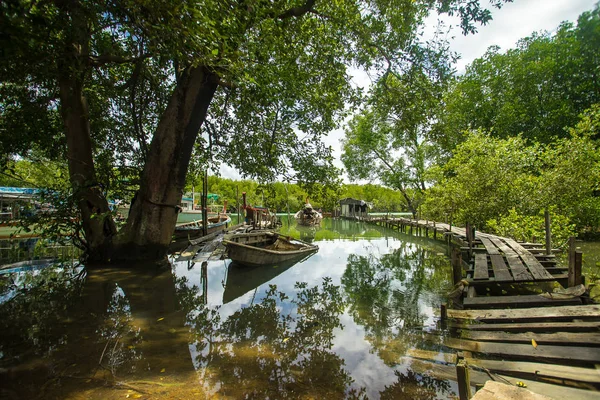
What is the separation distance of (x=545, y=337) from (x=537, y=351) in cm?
45

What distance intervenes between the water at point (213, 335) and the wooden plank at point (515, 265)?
1.78 metres

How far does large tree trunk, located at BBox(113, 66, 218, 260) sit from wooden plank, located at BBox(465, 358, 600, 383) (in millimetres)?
8869

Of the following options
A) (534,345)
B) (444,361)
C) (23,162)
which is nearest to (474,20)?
(534,345)

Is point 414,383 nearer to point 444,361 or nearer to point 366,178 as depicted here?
point 444,361

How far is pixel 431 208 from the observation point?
19328mm

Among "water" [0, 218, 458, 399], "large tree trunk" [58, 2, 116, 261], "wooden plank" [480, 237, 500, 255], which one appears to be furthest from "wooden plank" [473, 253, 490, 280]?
"large tree trunk" [58, 2, 116, 261]

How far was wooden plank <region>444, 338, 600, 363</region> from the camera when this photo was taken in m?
3.61

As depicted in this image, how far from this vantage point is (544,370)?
343 centimetres

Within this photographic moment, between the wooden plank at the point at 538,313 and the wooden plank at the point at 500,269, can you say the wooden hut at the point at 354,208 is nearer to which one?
the wooden plank at the point at 500,269

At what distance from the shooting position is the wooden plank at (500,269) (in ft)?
23.0

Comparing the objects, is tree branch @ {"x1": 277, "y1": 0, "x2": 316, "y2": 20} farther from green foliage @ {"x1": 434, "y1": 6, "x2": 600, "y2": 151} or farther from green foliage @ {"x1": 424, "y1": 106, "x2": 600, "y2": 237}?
green foliage @ {"x1": 434, "y1": 6, "x2": 600, "y2": 151}

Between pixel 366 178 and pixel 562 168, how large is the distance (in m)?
21.5

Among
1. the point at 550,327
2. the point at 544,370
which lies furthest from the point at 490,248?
the point at 544,370

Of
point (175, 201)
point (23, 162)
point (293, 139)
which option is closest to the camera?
point (175, 201)
